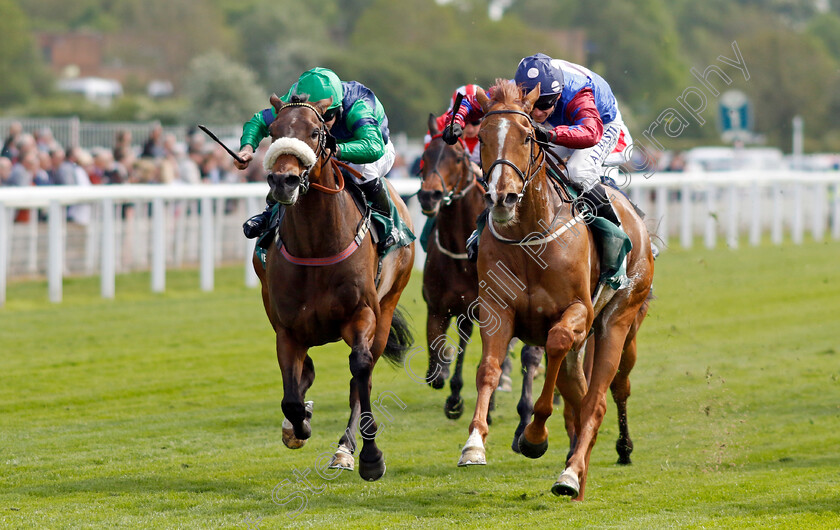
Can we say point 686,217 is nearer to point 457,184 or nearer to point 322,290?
point 457,184

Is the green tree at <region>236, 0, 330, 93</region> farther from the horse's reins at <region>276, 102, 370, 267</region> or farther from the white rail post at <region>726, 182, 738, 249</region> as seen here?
the horse's reins at <region>276, 102, 370, 267</region>

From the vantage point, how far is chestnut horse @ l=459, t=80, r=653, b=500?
4.53m

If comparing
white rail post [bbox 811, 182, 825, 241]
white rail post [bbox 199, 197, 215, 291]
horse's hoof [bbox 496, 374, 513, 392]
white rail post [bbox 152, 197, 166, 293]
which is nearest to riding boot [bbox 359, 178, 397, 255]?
horse's hoof [bbox 496, 374, 513, 392]

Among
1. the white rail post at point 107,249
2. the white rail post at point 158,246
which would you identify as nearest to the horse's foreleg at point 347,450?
the white rail post at point 107,249

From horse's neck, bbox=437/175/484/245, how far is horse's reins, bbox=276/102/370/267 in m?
1.59

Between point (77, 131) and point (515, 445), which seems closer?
point (515, 445)

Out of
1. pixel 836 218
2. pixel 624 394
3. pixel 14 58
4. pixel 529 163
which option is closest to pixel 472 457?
pixel 529 163

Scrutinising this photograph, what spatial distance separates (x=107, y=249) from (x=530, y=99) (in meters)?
7.01

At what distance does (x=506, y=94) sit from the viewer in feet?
15.5

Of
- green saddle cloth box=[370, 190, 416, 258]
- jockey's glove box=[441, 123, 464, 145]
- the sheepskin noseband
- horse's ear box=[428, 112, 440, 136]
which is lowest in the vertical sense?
green saddle cloth box=[370, 190, 416, 258]

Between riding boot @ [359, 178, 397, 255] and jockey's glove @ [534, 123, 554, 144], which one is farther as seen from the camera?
riding boot @ [359, 178, 397, 255]

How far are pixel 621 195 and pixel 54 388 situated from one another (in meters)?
3.79

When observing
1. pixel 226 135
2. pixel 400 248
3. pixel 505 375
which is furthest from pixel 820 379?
pixel 226 135

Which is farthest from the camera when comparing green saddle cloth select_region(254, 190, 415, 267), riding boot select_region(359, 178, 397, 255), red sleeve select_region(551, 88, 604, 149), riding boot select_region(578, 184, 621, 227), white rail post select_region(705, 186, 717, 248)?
white rail post select_region(705, 186, 717, 248)
